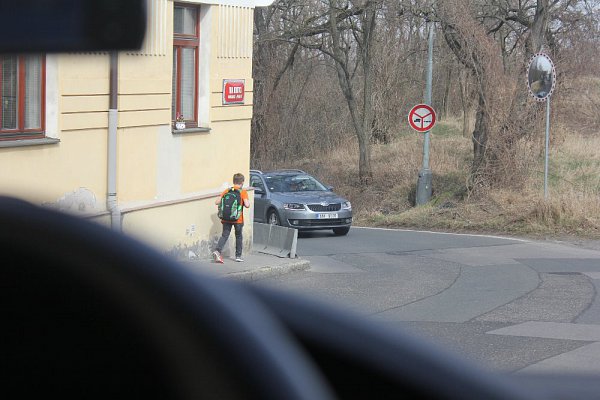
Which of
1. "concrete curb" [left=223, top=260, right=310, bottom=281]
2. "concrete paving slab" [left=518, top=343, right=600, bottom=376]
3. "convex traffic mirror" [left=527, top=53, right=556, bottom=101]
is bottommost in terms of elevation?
"concrete curb" [left=223, top=260, right=310, bottom=281]

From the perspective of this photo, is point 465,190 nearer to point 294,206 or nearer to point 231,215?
point 294,206

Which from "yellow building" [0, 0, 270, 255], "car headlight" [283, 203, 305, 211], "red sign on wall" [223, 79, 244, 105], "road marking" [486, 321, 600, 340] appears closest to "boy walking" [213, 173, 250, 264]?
"yellow building" [0, 0, 270, 255]

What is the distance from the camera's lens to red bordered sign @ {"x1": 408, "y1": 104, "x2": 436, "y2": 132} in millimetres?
24984

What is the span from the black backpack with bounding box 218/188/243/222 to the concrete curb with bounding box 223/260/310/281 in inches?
39.8

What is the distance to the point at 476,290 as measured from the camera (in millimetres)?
12938

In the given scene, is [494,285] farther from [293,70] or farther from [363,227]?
[293,70]

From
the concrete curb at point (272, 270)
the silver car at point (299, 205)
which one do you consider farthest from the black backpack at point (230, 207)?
the silver car at point (299, 205)

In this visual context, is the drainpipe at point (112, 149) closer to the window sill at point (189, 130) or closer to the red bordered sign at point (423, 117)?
the window sill at point (189, 130)

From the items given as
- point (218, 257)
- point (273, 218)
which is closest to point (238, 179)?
point (218, 257)

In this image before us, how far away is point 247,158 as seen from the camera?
1702cm

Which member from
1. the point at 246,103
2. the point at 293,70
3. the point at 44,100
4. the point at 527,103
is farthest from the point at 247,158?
the point at 293,70

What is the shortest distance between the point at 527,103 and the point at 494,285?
11.9 metres

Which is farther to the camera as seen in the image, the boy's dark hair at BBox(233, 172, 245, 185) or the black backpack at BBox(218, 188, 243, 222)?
the boy's dark hair at BBox(233, 172, 245, 185)

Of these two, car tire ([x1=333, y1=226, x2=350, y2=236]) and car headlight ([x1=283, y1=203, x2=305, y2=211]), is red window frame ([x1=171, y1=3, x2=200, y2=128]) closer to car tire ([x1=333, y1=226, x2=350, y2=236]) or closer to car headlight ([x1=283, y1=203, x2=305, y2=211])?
car headlight ([x1=283, y1=203, x2=305, y2=211])
